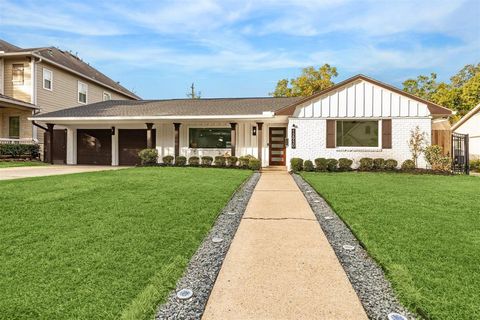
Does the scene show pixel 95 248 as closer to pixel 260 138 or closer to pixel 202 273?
pixel 202 273

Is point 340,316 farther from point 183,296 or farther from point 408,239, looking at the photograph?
point 408,239

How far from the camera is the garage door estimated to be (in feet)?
55.0

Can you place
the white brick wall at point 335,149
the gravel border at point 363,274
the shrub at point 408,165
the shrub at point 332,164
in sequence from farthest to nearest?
the white brick wall at point 335,149 < the shrub at point 332,164 < the shrub at point 408,165 < the gravel border at point 363,274

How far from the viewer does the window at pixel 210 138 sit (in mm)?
15586

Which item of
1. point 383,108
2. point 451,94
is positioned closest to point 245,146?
point 383,108

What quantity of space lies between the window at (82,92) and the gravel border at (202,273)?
20.6 meters

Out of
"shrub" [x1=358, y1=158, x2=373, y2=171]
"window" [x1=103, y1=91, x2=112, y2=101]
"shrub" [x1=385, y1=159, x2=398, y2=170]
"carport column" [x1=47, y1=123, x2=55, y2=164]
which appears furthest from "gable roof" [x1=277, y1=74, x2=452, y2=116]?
"window" [x1=103, y1=91, x2=112, y2=101]

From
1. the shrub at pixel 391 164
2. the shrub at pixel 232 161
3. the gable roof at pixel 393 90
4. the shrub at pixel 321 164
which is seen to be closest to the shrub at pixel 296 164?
the shrub at pixel 321 164

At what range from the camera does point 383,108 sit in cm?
1242

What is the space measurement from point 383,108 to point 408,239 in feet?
33.8

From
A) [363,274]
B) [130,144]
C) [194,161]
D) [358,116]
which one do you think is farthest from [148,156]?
[363,274]

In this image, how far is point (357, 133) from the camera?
12.8m

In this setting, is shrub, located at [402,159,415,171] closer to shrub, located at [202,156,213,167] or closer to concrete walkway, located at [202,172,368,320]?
shrub, located at [202,156,213,167]

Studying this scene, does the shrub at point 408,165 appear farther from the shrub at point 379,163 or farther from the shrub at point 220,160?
the shrub at point 220,160
